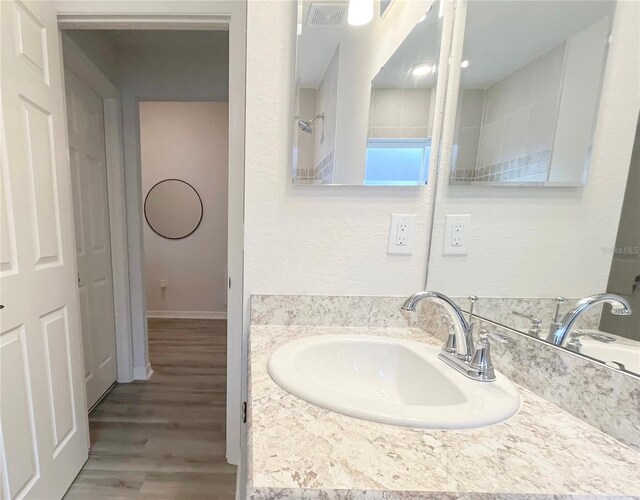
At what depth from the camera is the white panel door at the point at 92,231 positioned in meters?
1.55

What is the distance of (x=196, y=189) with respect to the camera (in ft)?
10.8

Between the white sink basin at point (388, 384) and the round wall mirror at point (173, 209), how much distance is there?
3.00 m

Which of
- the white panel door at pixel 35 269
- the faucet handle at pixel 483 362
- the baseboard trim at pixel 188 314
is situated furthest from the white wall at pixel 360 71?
the baseboard trim at pixel 188 314

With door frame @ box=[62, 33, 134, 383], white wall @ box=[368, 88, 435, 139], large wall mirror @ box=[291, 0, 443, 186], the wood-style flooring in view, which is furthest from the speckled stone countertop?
door frame @ box=[62, 33, 134, 383]

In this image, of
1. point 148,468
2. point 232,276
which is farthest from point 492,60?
point 148,468

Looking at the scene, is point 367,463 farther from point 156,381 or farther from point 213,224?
point 213,224

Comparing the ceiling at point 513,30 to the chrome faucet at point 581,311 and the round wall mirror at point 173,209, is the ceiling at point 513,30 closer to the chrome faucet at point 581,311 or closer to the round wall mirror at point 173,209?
the chrome faucet at point 581,311

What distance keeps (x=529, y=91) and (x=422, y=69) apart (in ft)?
1.10

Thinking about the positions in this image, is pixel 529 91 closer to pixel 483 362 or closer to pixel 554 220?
pixel 554 220

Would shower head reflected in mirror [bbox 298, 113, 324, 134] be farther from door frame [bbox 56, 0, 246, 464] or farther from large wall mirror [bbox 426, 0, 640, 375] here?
large wall mirror [bbox 426, 0, 640, 375]

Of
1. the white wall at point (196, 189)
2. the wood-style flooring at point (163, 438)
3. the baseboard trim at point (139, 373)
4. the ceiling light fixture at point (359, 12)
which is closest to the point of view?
the ceiling light fixture at point (359, 12)

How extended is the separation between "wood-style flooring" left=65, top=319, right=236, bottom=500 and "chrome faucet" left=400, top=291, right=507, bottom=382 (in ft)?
4.03

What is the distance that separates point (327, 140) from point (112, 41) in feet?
6.13

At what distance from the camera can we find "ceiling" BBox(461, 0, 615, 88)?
2.08 feet
